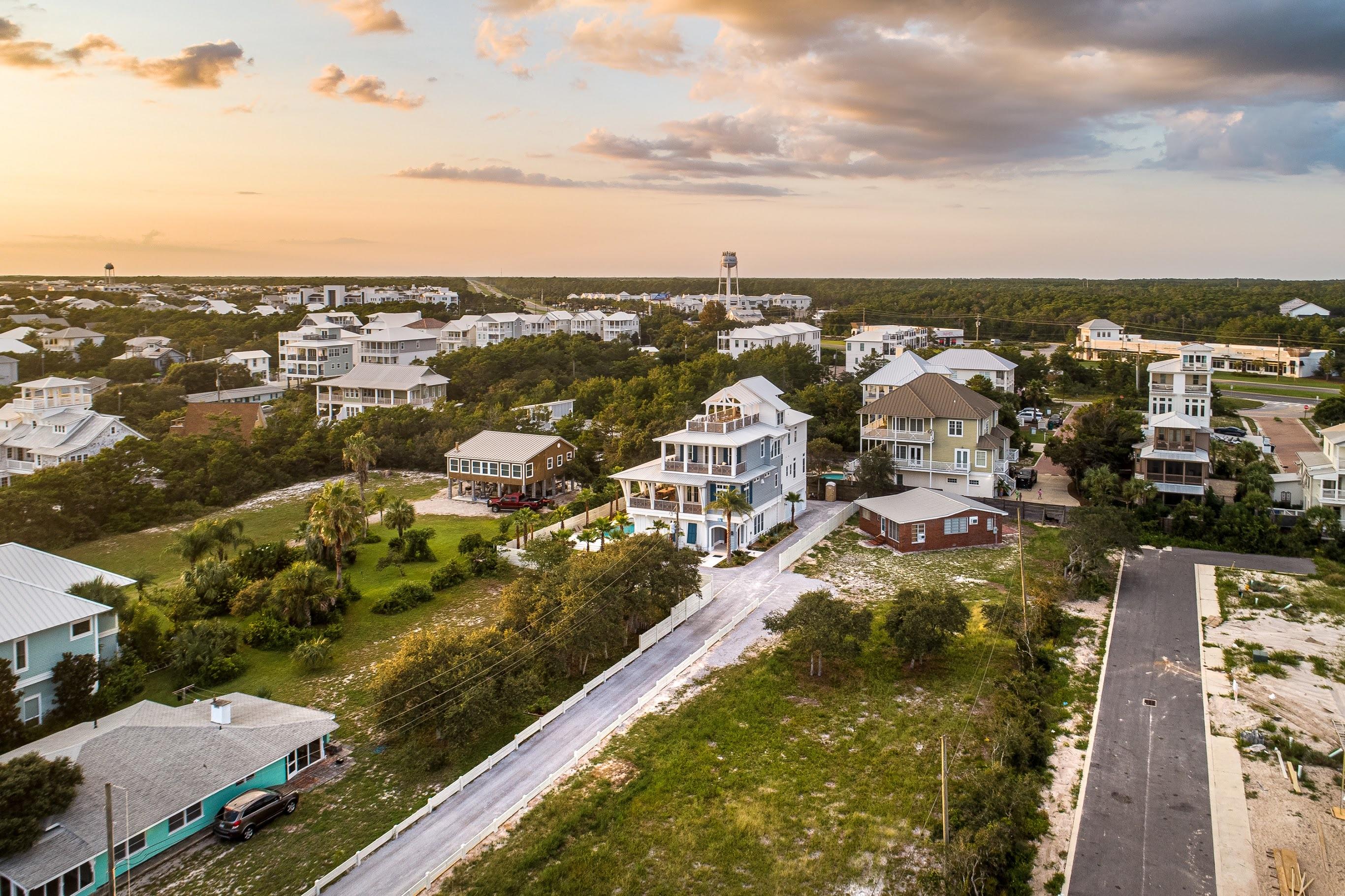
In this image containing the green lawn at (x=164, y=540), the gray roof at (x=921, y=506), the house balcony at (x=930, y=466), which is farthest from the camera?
the house balcony at (x=930, y=466)

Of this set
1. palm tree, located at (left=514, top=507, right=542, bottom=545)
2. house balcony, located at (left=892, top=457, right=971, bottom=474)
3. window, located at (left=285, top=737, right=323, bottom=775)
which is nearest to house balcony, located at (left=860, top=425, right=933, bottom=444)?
house balcony, located at (left=892, top=457, right=971, bottom=474)

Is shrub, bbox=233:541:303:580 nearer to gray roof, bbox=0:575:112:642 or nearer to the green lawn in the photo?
the green lawn

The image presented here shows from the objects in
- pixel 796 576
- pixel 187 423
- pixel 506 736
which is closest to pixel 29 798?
pixel 506 736

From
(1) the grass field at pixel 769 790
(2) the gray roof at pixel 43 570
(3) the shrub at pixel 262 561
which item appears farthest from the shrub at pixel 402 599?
(1) the grass field at pixel 769 790

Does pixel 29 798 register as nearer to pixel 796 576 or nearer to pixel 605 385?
pixel 796 576

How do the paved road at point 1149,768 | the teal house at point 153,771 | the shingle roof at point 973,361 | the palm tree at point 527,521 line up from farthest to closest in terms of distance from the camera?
1. the shingle roof at point 973,361
2. the palm tree at point 527,521
3. the paved road at point 1149,768
4. the teal house at point 153,771

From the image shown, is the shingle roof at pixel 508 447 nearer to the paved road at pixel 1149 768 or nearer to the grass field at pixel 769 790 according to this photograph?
the grass field at pixel 769 790
